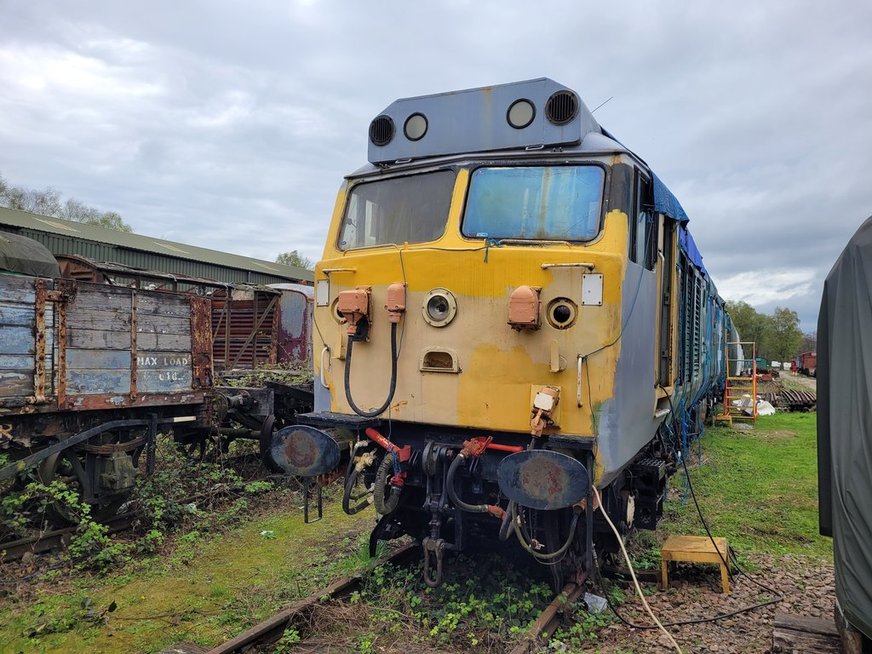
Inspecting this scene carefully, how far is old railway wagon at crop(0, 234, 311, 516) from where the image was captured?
216 inches

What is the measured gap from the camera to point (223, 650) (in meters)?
3.67

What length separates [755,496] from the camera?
27.3 feet

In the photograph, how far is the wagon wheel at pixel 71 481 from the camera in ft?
19.3

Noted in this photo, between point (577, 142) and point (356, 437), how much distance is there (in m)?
2.68

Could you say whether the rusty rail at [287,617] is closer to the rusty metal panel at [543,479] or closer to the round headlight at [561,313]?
the rusty metal panel at [543,479]

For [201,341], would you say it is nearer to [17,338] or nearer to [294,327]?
[17,338]

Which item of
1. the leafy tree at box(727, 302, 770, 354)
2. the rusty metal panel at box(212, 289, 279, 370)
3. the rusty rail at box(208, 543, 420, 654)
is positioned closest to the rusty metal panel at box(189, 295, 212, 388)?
the rusty rail at box(208, 543, 420, 654)

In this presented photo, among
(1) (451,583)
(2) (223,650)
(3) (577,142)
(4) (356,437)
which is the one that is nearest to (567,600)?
(1) (451,583)

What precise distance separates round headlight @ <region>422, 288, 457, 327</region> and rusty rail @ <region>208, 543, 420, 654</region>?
80.8 inches

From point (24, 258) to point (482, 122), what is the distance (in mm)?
6513

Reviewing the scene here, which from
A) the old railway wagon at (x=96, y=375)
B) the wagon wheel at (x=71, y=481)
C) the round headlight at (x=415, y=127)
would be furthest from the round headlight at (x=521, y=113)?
the wagon wheel at (x=71, y=481)

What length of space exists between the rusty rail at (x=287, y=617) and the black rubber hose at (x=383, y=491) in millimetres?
717

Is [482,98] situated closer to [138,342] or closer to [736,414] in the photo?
[138,342]

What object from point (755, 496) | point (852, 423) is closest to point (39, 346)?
point (852, 423)
